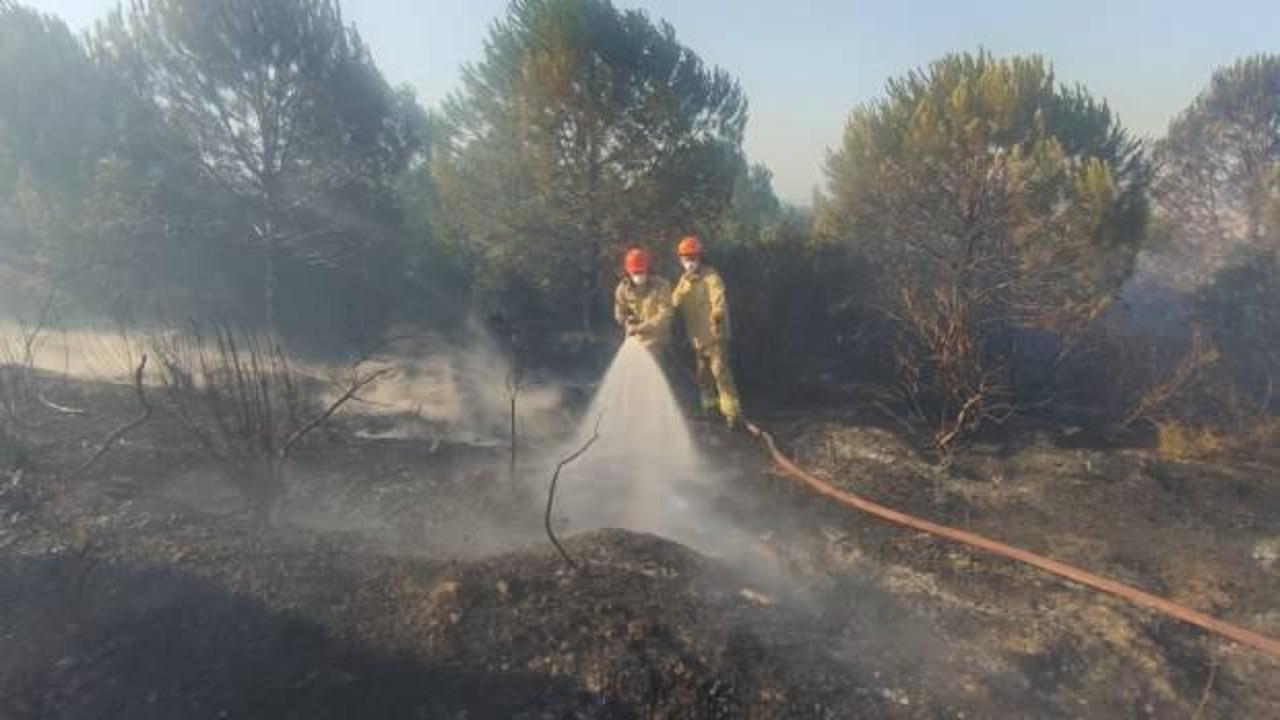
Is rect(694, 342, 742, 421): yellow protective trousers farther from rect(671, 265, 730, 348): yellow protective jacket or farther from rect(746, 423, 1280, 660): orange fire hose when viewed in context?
rect(746, 423, 1280, 660): orange fire hose

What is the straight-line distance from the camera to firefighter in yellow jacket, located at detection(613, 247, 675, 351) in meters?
7.81

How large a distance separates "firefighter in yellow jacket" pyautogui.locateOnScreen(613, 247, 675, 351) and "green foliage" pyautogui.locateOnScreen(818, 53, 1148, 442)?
2394 mm

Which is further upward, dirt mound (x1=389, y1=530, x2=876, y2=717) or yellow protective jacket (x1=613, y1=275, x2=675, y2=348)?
yellow protective jacket (x1=613, y1=275, x2=675, y2=348)

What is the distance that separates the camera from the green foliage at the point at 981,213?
8.73 meters

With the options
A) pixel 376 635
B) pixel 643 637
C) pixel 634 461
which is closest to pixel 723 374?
pixel 634 461

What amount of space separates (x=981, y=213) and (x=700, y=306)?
12.0 ft

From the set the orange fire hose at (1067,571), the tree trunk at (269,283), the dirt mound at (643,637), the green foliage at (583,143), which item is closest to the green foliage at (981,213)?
the orange fire hose at (1067,571)

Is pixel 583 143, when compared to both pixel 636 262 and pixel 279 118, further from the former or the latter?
pixel 279 118

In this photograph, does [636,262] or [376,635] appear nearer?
[376,635]

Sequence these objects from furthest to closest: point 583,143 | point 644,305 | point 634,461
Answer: point 583,143 < point 644,305 < point 634,461

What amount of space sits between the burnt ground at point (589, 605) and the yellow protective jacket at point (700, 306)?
6.25 feet

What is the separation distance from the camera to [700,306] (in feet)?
26.0

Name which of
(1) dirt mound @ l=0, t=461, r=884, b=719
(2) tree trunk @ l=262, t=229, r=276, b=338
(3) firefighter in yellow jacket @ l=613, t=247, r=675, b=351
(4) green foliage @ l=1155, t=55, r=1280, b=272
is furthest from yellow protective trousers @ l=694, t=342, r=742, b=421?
(4) green foliage @ l=1155, t=55, r=1280, b=272

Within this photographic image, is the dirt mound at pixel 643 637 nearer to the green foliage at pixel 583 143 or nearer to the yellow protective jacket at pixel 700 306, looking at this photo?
the yellow protective jacket at pixel 700 306
